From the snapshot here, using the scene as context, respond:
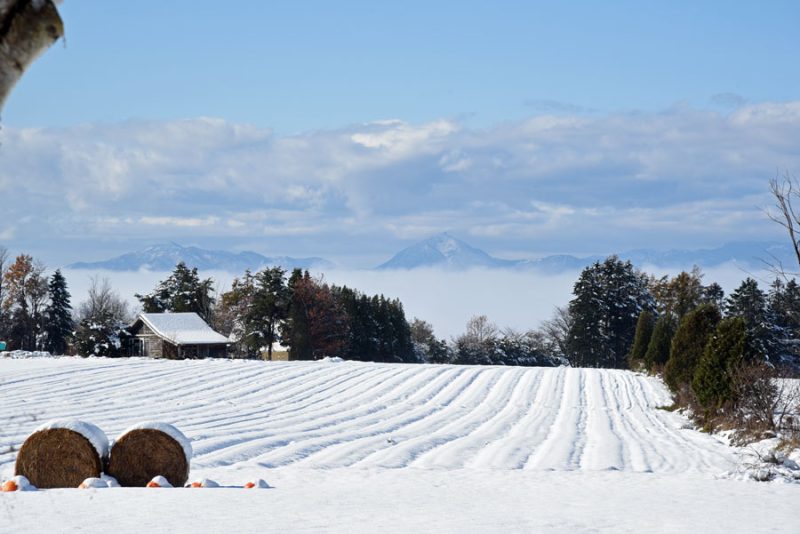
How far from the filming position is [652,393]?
28.0m

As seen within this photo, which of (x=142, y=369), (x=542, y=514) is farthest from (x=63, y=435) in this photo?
(x=142, y=369)

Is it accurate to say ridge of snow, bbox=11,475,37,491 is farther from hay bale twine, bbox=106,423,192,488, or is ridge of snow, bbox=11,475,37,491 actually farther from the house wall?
the house wall

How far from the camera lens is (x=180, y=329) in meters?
47.2

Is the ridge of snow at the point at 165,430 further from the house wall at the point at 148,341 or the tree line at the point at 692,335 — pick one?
the house wall at the point at 148,341

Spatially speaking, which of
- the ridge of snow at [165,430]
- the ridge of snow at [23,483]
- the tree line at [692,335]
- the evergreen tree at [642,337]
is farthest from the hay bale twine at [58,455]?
the evergreen tree at [642,337]

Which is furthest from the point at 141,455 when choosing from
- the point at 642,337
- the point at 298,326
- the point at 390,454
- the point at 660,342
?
the point at 298,326

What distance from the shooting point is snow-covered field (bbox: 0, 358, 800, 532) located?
779 cm

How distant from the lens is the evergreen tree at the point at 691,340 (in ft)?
74.5

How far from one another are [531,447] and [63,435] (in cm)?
897

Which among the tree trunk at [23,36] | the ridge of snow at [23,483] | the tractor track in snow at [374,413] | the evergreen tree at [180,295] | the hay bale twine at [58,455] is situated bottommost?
the tractor track in snow at [374,413]

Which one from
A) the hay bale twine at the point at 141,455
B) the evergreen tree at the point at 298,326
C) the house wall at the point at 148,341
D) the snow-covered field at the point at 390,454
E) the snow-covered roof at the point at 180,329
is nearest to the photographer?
the snow-covered field at the point at 390,454

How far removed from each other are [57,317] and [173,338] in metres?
11.7

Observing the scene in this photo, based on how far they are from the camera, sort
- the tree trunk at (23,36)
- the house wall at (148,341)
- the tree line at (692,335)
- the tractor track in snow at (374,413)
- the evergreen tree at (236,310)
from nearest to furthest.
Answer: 1. the tree trunk at (23,36)
2. the tractor track in snow at (374,413)
3. the tree line at (692,335)
4. the house wall at (148,341)
5. the evergreen tree at (236,310)

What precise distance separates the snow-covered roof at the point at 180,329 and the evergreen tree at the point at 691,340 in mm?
29767
